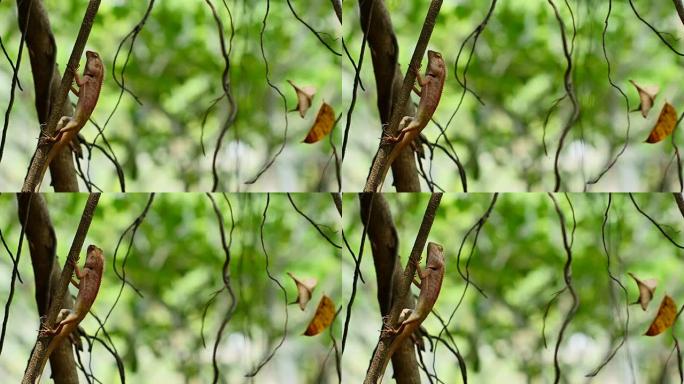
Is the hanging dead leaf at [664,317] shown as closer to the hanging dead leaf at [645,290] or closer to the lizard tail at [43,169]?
the hanging dead leaf at [645,290]

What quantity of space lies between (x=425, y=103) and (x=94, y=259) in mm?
884

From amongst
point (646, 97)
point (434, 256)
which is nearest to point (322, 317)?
point (434, 256)

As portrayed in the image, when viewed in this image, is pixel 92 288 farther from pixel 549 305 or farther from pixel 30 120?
pixel 549 305

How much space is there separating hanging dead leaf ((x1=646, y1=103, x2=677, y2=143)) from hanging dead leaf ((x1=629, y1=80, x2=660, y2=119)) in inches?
1.4

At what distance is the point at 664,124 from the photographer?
254cm

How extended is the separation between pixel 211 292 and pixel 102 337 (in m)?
0.29

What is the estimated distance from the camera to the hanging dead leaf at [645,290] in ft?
8.26

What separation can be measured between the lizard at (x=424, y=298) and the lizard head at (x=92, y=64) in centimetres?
90

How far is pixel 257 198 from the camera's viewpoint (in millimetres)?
2477

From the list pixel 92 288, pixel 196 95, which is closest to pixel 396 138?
pixel 196 95

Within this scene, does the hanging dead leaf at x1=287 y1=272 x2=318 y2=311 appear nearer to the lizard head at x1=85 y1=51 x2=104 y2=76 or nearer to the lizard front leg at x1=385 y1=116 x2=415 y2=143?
the lizard front leg at x1=385 y1=116 x2=415 y2=143

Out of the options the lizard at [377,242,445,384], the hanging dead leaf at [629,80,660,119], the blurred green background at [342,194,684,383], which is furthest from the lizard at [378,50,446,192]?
the hanging dead leaf at [629,80,660,119]

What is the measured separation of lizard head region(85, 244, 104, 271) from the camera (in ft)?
7.82

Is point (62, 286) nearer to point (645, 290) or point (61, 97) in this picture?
point (61, 97)
